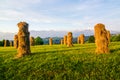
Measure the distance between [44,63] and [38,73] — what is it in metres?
2.15

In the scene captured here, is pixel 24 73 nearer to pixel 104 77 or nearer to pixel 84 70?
pixel 84 70

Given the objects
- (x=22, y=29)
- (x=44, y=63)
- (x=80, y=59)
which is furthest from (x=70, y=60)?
(x=22, y=29)

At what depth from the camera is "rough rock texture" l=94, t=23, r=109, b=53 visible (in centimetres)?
2627

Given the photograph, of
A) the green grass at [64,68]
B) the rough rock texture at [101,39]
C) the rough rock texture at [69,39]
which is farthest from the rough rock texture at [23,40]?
the rough rock texture at [69,39]

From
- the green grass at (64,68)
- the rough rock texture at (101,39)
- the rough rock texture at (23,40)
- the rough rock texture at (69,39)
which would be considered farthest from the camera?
the rough rock texture at (69,39)

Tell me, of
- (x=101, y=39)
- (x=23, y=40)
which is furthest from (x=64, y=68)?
(x=23, y=40)

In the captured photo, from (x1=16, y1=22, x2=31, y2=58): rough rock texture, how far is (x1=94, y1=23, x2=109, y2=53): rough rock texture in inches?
323

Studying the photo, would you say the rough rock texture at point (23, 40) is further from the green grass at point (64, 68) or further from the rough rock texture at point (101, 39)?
the rough rock texture at point (101, 39)

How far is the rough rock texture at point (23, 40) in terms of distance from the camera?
2800 cm

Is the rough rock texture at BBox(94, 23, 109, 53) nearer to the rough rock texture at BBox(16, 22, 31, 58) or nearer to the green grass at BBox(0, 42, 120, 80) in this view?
the green grass at BBox(0, 42, 120, 80)

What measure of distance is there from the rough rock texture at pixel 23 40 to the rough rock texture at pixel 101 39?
26.9 ft

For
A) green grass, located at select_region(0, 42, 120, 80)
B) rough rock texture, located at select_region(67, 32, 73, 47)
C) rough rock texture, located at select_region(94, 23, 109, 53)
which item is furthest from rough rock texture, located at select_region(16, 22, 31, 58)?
rough rock texture, located at select_region(67, 32, 73, 47)

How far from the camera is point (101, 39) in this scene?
26781 mm

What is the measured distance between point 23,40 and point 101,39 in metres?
9.15
